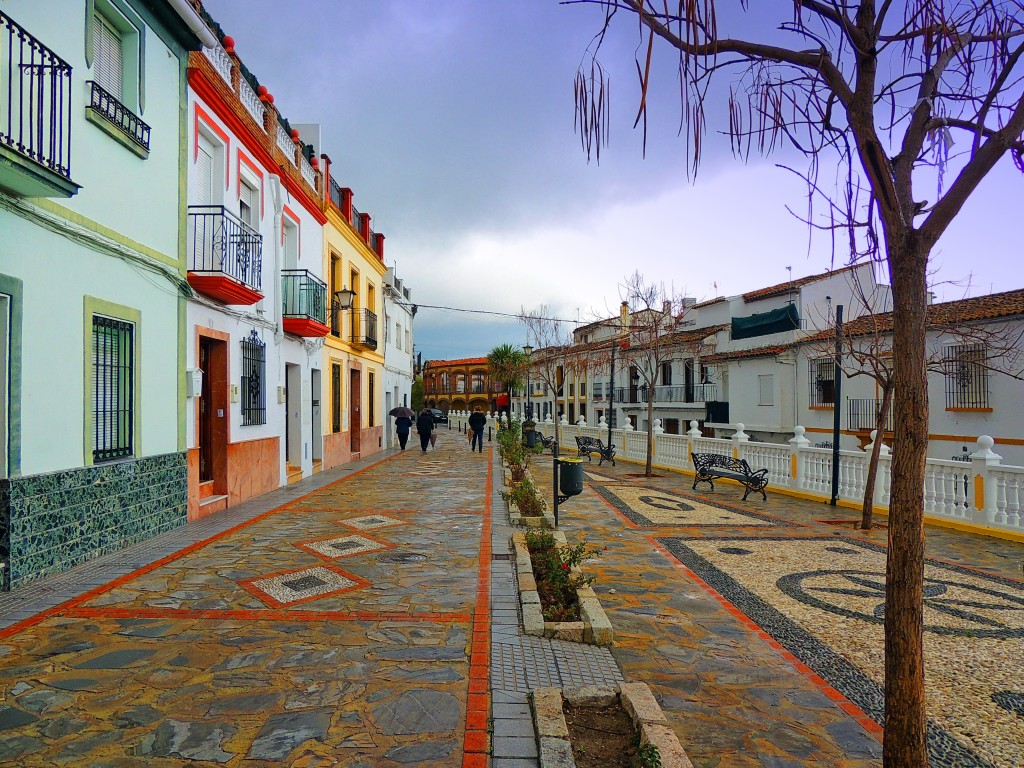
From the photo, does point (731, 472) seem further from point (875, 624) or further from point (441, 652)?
point (441, 652)

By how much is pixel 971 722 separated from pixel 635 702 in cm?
193

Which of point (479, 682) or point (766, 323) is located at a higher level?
point (766, 323)

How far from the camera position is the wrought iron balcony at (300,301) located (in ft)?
40.7

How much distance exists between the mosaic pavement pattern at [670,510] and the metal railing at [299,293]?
282 inches

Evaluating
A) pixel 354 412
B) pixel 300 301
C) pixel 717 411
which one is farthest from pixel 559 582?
pixel 717 411

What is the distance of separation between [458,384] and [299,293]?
61330 mm

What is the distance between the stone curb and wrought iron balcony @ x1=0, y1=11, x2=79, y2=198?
5263 millimetres

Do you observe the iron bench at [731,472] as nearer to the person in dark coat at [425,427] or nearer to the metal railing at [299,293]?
the metal railing at [299,293]

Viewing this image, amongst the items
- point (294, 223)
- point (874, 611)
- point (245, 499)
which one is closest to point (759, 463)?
point (874, 611)

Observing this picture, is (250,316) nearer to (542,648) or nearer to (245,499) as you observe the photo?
(245,499)

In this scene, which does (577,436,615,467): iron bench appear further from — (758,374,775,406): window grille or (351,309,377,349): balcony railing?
(758,374,775,406): window grille

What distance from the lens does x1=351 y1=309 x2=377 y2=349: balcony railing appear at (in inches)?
728

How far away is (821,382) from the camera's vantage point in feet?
77.4

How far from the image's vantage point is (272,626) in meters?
4.46
